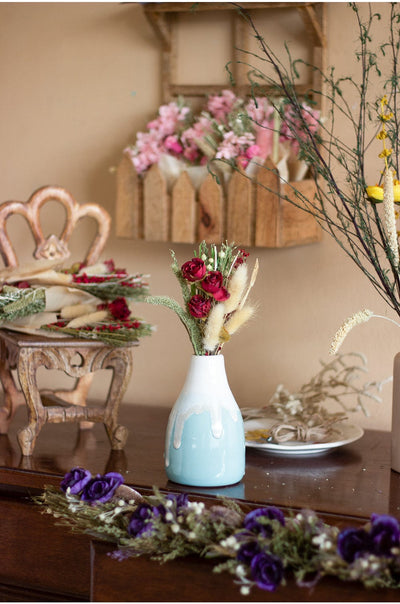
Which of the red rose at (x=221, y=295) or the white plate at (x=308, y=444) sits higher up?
→ the red rose at (x=221, y=295)

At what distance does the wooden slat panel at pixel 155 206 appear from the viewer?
67.3 inches

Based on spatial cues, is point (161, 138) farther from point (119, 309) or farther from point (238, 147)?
point (119, 309)

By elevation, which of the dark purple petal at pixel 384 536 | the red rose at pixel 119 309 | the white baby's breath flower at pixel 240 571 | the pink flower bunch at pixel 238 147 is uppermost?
the pink flower bunch at pixel 238 147

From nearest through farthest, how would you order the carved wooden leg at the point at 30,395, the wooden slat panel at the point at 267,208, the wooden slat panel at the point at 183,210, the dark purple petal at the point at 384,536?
the dark purple petal at the point at 384,536, the carved wooden leg at the point at 30,395, the wooden slat panel at the point at 267,208, the wooden slat panel at the point at 183,210

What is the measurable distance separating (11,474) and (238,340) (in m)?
0.68

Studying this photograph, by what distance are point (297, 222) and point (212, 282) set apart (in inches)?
Result: 18.6

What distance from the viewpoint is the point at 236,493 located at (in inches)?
49.4

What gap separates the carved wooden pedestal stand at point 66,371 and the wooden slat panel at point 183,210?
0.32m

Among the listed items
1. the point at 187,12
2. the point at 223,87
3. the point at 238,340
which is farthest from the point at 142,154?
the point at 238,340

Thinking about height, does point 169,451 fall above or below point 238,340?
below

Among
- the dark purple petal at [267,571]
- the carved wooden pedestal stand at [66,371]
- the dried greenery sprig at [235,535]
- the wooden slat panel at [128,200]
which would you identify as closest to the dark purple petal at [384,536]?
the dried greenery sprig at [235,535]

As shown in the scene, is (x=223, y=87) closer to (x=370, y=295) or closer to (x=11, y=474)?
(x=370, y=295)

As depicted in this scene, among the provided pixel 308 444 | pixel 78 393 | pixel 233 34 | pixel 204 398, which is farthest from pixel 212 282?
A: pixel 233 34

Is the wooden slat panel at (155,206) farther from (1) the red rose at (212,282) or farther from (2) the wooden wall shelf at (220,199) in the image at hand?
(1) the red rose at (212,282)
